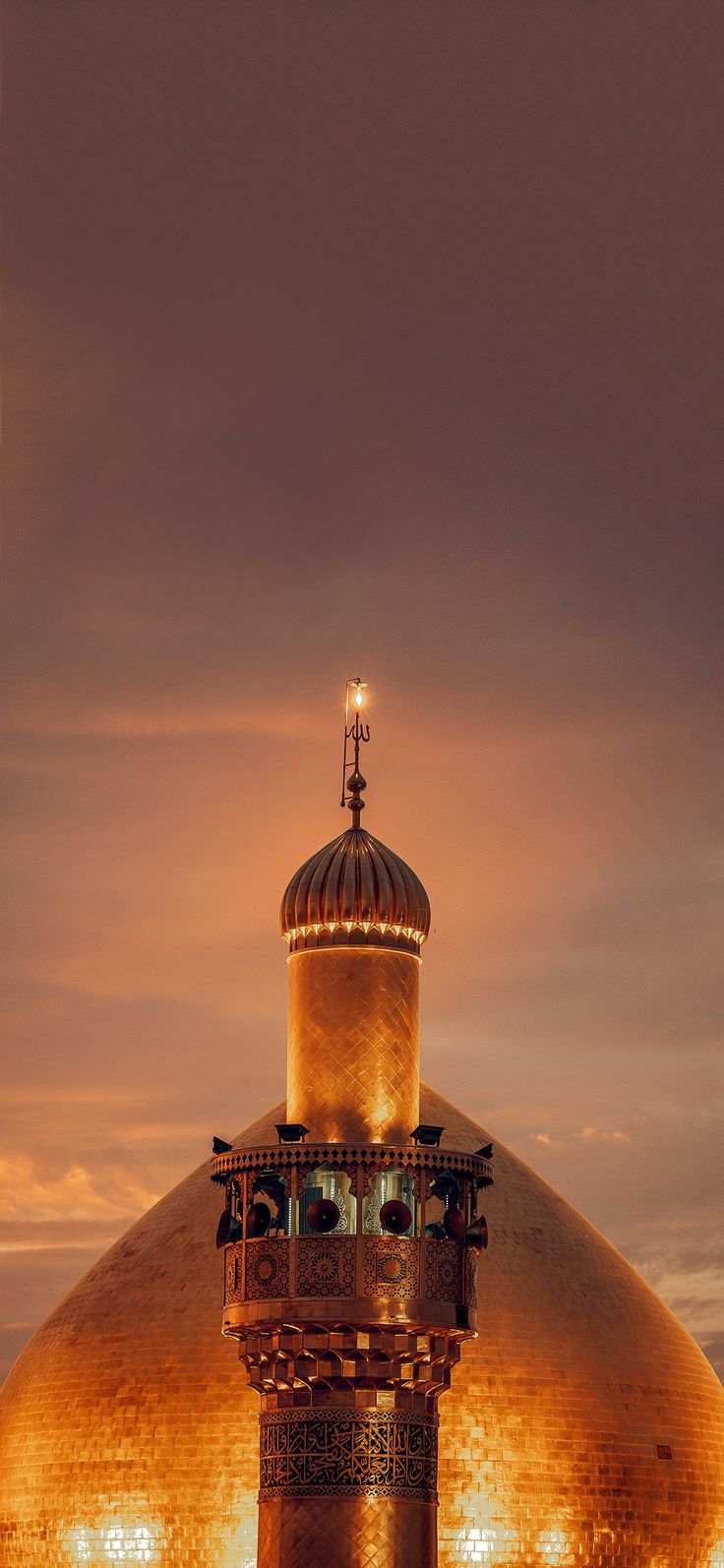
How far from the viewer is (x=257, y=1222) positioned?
20750 millimetres

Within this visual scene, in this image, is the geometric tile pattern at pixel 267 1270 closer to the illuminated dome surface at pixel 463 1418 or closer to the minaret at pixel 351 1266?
the minaret at pixel 351 1266

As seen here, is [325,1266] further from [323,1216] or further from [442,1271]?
[442,1271]

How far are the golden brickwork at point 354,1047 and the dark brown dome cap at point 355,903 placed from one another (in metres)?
0.16

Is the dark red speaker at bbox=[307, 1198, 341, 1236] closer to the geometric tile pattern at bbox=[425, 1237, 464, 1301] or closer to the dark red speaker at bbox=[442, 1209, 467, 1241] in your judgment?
the geometric tile pattern at bbox=[425, 1237, 464, 1301]

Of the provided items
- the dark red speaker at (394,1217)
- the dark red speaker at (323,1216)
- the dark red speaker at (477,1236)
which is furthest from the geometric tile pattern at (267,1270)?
the dark red speaker at (477,1236)

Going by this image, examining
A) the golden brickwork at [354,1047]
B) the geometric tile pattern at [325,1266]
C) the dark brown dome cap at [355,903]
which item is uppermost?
the dark brown dome cap at [355,903]

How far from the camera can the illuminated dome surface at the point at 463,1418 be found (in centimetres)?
2681

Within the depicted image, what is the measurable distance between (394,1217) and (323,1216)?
0.61m

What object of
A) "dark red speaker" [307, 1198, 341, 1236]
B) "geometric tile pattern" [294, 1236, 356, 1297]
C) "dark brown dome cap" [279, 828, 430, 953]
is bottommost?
"geometric tile pattern" [294, 1236, 356, 1297]

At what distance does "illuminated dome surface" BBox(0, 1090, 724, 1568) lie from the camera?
26812 millimetres

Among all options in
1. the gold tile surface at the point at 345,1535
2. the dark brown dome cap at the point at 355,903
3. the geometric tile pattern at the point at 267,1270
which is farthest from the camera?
the dark brown dome cap at the point at 355,903

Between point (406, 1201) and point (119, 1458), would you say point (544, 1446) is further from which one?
point (406, 1201)

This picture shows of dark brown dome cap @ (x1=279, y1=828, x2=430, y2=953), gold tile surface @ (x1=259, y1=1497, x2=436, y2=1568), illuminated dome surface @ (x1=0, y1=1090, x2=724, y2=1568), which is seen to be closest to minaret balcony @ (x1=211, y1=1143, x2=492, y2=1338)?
gold tile surface @ (x1=259, y1=1497, x2=436, y2=1568)

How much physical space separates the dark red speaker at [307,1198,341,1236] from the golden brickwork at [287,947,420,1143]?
2.48 feet
